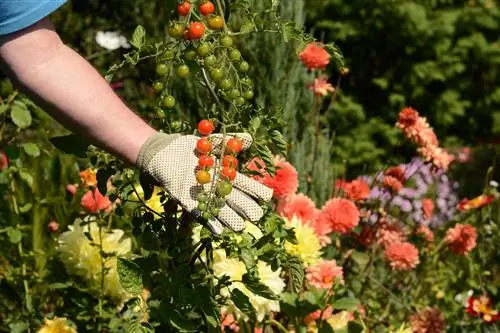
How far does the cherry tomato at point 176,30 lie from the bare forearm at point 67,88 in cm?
12

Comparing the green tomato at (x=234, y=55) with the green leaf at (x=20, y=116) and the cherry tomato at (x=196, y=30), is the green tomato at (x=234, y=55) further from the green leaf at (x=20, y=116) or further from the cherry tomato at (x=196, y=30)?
the green leaf at (x=20, y=116)

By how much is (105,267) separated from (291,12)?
1.56 meters

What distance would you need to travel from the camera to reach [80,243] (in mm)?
2104

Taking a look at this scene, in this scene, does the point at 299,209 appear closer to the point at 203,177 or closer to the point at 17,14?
the point at 203,177

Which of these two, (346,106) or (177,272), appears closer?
(177,272)

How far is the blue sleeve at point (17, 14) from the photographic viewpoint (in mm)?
1294

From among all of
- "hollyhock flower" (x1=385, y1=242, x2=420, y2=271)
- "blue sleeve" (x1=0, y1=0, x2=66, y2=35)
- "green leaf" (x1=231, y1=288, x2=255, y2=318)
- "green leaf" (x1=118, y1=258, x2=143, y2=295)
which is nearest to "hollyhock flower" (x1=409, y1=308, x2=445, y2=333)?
"hollyhock flower" (x1=385, y1=242, x2=420, y2=271)

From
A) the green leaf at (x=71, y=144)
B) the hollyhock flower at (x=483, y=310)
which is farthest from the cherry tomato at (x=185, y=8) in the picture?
the hollyhock flower at (x=483, y=310)

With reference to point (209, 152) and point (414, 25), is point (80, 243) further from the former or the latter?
point (414, 25)

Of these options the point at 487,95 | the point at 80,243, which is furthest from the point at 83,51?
the point at 80,243

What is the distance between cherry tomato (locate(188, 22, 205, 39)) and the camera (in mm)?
1349

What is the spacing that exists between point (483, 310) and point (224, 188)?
4.35 feet

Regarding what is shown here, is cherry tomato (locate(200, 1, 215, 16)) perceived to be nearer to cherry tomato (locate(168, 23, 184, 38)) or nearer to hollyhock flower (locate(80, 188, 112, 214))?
cherry tomato (locate(168, 23, 184, 38))

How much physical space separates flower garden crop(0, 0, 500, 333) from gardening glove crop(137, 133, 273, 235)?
17mm
